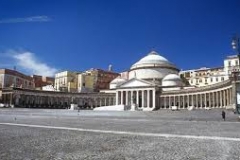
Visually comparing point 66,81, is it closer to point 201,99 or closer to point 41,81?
point 41,81

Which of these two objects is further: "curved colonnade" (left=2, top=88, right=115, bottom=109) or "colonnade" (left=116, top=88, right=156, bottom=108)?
"colonnade" (left=116, top=88, right=156, bottom=108)

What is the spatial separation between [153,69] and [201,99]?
32.8 meters

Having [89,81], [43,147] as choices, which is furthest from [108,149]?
[89,81]

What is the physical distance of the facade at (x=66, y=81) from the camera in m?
135

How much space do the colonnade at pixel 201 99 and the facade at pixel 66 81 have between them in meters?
46.2

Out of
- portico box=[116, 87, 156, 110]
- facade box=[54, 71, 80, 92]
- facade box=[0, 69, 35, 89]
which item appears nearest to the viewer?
portico box=[116, 87, 156, 110]

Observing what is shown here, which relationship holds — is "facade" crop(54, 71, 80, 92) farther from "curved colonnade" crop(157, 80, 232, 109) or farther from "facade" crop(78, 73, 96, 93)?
"curved colonnade" crop(157, 80, 232, 109)

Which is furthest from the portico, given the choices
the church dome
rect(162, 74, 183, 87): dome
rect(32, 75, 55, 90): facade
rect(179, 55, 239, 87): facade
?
rect(32, 75, 55, 90): facade

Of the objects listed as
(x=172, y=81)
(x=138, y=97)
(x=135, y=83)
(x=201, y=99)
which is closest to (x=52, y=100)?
(x=135, y=83)

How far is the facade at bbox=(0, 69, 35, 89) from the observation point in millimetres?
113500

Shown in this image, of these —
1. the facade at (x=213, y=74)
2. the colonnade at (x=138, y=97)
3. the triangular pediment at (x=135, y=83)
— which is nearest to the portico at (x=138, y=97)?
the colonnade at (x=138, y=97)

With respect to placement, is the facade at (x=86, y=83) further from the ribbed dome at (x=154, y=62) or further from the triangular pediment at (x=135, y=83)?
the triangular pediment at (x=135, y=83)

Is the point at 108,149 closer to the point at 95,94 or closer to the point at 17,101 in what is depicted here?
the point at 17,101

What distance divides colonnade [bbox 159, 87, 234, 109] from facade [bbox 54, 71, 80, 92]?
4616 centimetres
